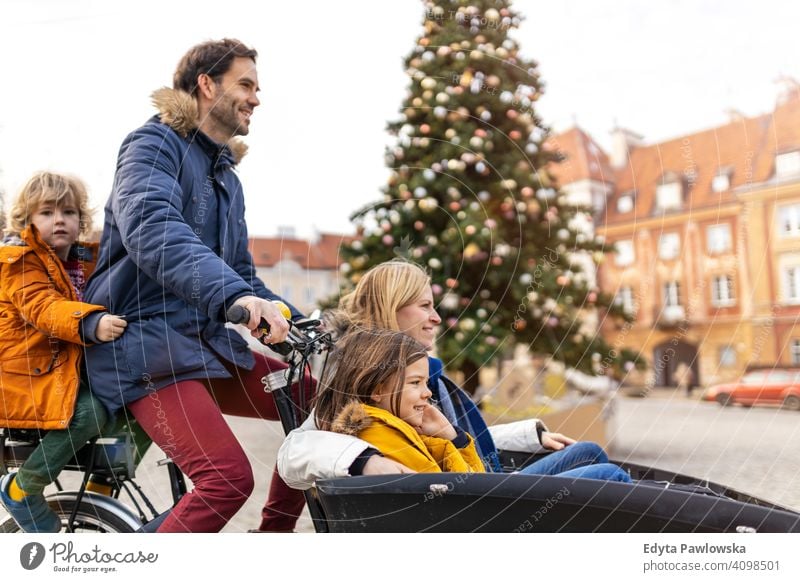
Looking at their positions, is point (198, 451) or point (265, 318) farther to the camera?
point (198, 451)

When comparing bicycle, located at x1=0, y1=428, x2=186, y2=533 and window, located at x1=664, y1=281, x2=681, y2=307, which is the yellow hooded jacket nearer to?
bicycle, located at x1=0, y1=428, x2=186, y2=533

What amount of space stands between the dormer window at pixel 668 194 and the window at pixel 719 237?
107 mm

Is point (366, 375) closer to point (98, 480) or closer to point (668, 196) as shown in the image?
point (98, 480)

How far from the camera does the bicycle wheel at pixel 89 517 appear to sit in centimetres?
168

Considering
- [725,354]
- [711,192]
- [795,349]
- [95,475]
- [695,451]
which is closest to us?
[95,475]

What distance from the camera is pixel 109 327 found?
146 cm

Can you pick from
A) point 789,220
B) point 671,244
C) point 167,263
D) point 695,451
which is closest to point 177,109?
point 167,263

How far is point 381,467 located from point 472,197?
2.07m

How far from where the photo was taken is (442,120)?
331cm

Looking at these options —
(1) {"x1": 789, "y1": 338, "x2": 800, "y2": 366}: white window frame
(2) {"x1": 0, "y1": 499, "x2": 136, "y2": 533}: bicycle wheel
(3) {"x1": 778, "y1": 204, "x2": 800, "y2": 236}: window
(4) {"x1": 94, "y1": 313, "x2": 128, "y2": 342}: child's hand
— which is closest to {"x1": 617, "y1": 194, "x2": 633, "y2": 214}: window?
(3) {"x1": 778, "y1": 204, "x2": 800, "y2": 236}: window

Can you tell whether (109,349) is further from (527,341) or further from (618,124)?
(527,341)

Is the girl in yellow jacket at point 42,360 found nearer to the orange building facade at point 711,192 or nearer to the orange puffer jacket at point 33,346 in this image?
the orange puffer jacket at point 33,346

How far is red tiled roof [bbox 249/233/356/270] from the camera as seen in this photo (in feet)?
6.57

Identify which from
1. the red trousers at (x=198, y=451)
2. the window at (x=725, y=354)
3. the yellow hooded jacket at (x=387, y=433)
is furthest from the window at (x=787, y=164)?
the red trousers at (x=198, y=451)
